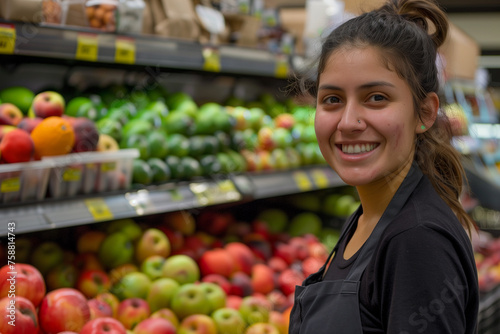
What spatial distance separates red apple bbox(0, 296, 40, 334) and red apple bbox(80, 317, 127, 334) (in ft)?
0.40

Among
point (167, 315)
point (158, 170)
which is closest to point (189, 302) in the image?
point (167, 315)

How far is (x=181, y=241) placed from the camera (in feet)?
6.96

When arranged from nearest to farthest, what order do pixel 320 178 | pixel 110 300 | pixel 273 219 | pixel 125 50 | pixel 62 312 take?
pixel 62 312 → pixel 110 300 → pixel 125 50 → pixel 320 178 → pixel 273 219

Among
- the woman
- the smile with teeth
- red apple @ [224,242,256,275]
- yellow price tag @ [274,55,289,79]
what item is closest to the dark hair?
the woman

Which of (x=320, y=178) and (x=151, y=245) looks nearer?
(x=151, y=245)

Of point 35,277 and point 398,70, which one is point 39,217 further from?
point 398,70

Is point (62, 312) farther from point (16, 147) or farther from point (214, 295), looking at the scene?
point (214, 295)

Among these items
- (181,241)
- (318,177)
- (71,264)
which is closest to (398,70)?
(71,264)

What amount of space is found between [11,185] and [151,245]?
639 mm

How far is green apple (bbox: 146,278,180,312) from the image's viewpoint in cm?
172

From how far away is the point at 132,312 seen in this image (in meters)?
1.60

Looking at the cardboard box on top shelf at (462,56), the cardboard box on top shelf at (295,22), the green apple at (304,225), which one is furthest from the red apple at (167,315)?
the cardboard box on top shelf at (462,56)

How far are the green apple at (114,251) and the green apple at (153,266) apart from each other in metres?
0.07

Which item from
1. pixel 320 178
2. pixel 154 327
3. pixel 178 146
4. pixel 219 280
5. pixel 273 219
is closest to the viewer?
pixel 154 327
